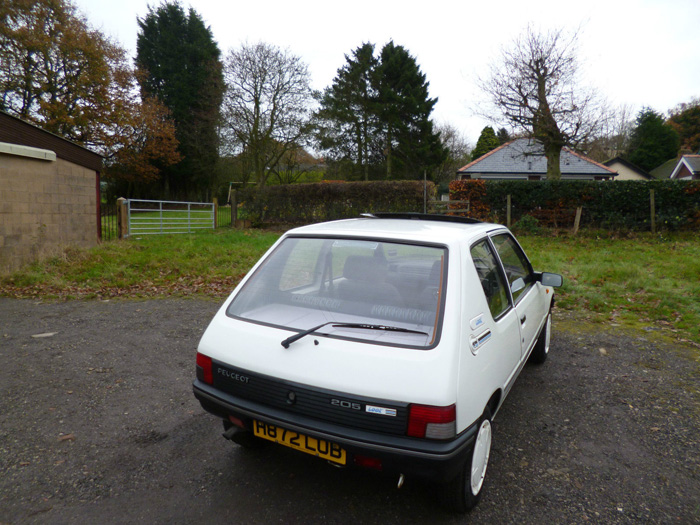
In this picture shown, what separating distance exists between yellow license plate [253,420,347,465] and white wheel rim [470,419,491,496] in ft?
2.39

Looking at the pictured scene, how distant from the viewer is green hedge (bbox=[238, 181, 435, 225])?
17.1m

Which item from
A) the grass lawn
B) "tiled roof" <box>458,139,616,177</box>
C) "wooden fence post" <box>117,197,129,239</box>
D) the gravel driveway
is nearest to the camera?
the gravel driveway

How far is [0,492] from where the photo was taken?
8.46 ft

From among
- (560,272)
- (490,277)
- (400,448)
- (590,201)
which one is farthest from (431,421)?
(590,201)

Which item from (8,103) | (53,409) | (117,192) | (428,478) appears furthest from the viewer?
(117,192)

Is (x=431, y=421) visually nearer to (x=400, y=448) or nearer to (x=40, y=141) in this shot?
(x=400, y=448)

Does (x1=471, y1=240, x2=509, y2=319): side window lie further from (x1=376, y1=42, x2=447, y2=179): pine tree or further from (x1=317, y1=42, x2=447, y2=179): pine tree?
(x1=376, y1=42, x2=447, y2=179): pine tree

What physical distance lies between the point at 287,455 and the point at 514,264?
236 centimetres

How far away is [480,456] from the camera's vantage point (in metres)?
2.47

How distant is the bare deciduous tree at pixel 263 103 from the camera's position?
2520 cm

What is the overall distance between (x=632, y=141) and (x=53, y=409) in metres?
63.7

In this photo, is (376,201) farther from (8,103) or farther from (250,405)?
(8,103)

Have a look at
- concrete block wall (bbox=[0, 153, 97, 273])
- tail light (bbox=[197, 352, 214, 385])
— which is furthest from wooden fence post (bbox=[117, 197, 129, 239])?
tail light (bbox=[197, 352, 214, 385])

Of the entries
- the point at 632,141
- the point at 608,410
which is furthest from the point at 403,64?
the point at 608,410
